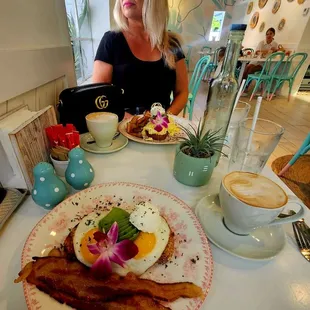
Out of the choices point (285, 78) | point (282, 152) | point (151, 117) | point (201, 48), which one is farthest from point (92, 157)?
point (201, 48)

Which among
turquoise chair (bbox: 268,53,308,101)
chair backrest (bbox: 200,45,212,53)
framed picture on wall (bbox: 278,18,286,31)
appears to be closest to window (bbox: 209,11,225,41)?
chair backrest (bbox: 200,45,212,53)

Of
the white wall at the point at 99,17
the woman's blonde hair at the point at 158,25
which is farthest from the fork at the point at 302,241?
the white wall at the point at 99,17

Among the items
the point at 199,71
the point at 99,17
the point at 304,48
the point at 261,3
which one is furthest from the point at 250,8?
the point at 99,17

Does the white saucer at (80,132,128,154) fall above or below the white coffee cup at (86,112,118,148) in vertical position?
below

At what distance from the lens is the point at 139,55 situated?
117 cm

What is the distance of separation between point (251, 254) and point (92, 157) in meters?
0.50

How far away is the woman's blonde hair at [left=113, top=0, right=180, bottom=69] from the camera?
1030 millimetres

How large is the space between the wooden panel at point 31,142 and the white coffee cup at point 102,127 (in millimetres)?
116

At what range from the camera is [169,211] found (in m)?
0.43

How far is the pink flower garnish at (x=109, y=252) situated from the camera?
30 centimetres

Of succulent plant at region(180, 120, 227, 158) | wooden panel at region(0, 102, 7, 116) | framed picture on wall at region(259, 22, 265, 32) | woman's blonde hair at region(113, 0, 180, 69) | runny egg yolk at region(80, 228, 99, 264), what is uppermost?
framed picture on wall at region(259, 22, 265, 32)

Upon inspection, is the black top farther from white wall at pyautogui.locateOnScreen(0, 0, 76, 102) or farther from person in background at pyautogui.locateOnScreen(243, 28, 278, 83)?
person in background at pyautogui.locateOnScreen(243, 28, 278, 83)

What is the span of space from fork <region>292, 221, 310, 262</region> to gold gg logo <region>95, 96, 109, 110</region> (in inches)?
27.6

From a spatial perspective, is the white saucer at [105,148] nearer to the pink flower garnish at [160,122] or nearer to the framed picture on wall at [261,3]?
the pink flower garnish at [160,122]
